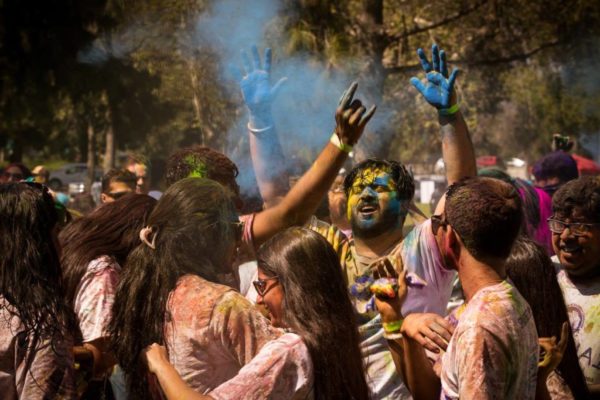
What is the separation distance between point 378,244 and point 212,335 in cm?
158

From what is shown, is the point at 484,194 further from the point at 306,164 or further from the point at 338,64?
the point at 338,64

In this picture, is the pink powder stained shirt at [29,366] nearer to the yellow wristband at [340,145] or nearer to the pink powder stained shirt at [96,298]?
the pink powder stained shirt at [96,298]

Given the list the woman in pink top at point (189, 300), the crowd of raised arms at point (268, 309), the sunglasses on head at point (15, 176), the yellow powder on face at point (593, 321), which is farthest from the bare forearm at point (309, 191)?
the sunglasses on head at point (15, 176)

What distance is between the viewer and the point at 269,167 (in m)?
4.27

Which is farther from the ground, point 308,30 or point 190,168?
point 308,30

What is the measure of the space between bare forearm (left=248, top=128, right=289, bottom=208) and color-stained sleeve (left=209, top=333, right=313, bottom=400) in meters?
1.43

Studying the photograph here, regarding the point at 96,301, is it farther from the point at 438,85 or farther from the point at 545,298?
the point at 438,85

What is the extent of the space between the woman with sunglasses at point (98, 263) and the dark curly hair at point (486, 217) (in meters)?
1.43

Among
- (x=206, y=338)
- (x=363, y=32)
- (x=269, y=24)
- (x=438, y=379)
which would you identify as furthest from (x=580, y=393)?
(x=363, y=32)

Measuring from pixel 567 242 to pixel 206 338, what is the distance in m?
Answer: 1.97

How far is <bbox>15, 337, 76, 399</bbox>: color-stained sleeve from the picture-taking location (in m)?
2.99

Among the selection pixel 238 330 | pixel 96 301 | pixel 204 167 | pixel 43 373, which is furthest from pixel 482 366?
pixel 204 167

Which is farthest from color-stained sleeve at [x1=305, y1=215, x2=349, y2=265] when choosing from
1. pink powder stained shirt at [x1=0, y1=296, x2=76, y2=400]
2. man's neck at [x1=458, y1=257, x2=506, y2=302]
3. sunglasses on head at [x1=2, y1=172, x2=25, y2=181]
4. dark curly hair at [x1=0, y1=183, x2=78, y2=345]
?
sunglasses on head at [x1=2, y1=172, x2=25, y2=181]

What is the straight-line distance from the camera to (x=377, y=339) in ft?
13.3
